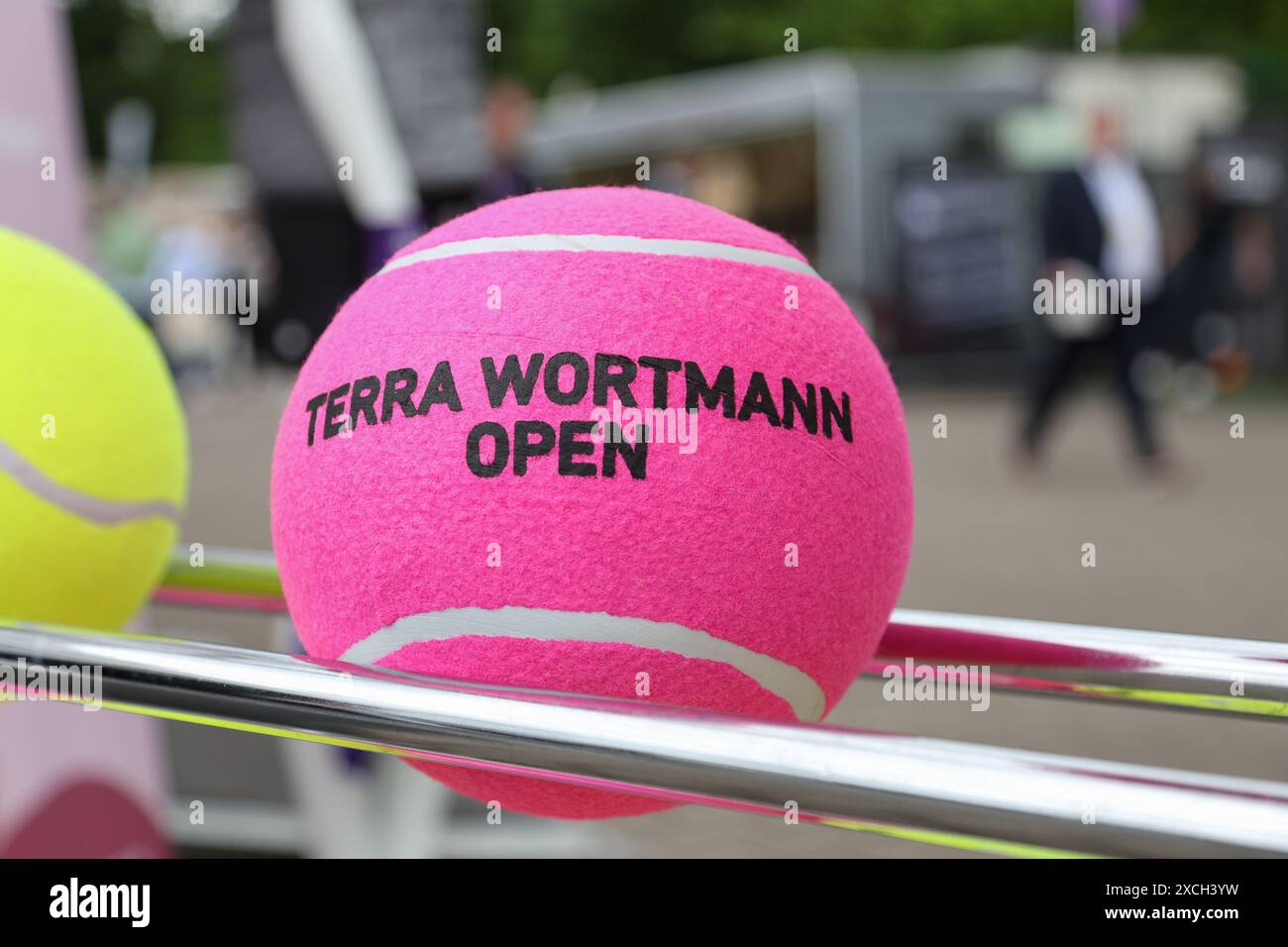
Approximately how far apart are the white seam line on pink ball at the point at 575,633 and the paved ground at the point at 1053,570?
0.47 m

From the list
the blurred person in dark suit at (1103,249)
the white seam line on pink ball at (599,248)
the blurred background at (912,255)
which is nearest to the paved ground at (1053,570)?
the blurred background at (912,255)

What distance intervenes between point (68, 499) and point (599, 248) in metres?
0.47

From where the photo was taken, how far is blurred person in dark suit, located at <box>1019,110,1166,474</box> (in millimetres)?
7312

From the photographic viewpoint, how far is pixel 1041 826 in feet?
2.12

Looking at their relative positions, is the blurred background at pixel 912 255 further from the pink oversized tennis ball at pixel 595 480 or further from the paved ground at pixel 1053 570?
the pink oversized tennis ball at pixel 595 480

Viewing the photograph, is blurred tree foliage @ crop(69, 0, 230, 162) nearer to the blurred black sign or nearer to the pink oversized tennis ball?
the blurred black sign

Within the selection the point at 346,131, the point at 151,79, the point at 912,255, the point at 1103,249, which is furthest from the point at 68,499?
the point at 151,79

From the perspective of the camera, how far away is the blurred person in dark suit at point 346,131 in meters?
2.62

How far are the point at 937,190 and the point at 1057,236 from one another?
5130mm

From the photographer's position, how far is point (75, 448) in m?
1.05

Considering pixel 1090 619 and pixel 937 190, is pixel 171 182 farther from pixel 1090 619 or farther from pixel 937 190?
pixel 1090 619

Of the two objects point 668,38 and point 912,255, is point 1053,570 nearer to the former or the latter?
point 912,255

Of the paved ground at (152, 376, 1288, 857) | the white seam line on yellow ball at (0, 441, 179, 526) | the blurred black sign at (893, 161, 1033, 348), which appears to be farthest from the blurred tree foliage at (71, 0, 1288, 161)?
the white seam line on yellow ball at (0, 441, 179, 526)

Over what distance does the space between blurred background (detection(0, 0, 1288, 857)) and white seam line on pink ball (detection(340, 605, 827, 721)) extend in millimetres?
523
